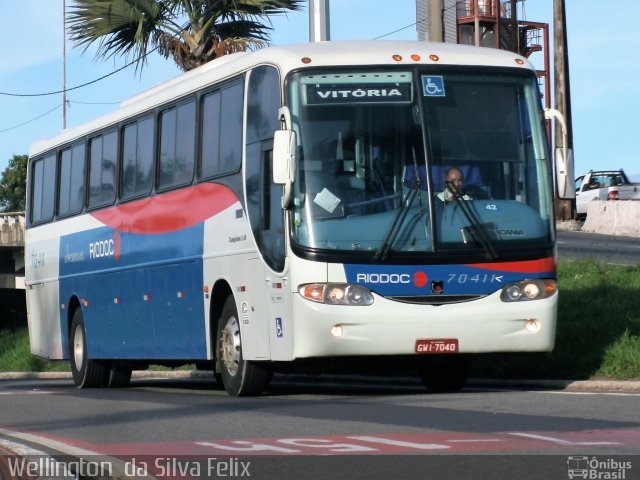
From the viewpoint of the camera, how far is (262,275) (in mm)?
14664

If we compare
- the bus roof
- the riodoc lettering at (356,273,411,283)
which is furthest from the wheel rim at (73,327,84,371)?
the riodoc lettering at (356,273,411,283)

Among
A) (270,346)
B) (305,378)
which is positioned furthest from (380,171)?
(305,378)

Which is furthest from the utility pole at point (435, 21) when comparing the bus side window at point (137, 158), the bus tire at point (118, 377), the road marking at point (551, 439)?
the road marking at point (551, 439)

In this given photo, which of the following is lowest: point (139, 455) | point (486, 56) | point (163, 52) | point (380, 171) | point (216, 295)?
point (139, 455)

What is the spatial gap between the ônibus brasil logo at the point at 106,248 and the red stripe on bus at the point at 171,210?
183 mm

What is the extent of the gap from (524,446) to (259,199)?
6299mm

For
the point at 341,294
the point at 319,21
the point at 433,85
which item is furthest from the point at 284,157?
the point at 319,21

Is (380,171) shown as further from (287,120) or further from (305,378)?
(305,378)

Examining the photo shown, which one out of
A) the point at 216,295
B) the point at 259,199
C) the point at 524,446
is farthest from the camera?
the point at 216,295

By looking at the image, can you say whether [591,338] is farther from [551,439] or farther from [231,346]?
[551,439]

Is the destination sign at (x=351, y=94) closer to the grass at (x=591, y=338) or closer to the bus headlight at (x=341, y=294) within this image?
the bus headlight at (x=341, y=294)

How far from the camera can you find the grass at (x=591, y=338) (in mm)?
16188

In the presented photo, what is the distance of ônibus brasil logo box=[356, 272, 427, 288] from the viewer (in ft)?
45.4

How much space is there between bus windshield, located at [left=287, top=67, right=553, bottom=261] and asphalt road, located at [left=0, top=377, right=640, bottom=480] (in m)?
1.53
